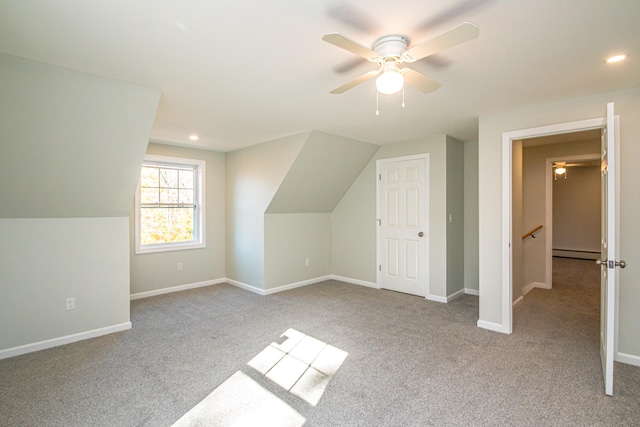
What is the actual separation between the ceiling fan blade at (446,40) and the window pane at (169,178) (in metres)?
4.35

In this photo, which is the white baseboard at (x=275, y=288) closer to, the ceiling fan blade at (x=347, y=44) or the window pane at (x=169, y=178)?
the window pane at (x=169, y=178)

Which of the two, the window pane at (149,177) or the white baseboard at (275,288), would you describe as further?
the white baseboard at (275,288)

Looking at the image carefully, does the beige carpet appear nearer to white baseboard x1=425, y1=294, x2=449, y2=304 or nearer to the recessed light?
white baseboard x1=425, y1=294, x2=449, y2=304

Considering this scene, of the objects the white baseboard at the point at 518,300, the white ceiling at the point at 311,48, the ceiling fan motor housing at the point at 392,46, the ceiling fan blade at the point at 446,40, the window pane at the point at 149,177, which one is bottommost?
the white baseboard at the point at 518,300

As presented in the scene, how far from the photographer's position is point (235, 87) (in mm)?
2707

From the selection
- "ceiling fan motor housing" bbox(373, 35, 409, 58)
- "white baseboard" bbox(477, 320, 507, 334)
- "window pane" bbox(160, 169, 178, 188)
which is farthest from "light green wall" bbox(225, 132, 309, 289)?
"white baseboard" bbox(477, 320, 507, 334)

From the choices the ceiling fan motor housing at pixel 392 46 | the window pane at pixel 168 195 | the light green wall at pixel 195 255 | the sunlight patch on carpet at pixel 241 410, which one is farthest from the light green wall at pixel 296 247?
the ceiling fan motor housing at pixel 392 46

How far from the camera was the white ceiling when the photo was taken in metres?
1.67

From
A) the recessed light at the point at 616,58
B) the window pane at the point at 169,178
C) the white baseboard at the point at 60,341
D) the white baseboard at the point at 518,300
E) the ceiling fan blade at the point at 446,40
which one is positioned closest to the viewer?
the ceiling fan blade at the point at 446,40

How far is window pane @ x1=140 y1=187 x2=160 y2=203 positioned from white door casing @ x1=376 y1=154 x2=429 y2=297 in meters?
3.49

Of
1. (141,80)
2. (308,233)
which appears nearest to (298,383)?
(141,80)

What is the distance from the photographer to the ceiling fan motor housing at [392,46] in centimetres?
190

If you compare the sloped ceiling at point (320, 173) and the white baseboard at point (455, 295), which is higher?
the sloped ceiling at point (320, 173)

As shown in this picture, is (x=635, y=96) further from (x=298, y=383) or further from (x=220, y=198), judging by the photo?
(x=220, y=198)
